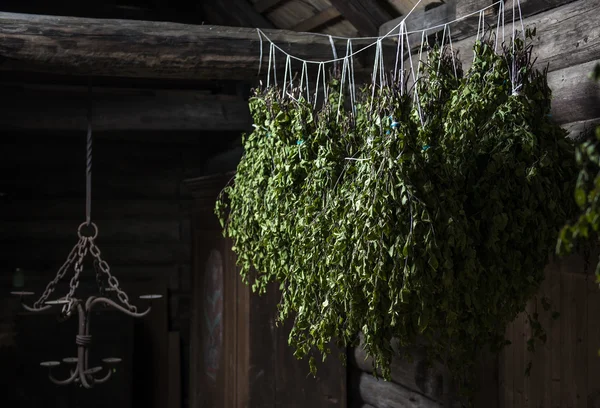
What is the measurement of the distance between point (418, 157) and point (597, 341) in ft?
2.61

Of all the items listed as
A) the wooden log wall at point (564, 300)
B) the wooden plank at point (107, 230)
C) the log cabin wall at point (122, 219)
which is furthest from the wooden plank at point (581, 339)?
the wooden plank at point (107, 230)

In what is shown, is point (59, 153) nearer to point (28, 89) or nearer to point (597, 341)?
point (28, 89)

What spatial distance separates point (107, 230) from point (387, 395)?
2928 mm

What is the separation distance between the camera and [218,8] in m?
5.12

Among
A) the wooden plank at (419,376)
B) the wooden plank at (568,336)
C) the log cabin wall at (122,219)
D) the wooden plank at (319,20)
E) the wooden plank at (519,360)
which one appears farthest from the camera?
the log cabin wall at (122,219)

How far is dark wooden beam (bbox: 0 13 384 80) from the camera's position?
3.02m

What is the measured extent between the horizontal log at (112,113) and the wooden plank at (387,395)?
1763 mm

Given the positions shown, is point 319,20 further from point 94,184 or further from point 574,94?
point 94,184

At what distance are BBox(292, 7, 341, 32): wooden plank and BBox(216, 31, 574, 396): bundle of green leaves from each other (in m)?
1.77

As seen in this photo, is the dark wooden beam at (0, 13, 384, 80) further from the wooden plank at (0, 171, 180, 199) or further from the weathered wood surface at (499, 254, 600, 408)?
the wooden plank at (0, 171, 180, 199)

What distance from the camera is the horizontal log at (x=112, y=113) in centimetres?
450

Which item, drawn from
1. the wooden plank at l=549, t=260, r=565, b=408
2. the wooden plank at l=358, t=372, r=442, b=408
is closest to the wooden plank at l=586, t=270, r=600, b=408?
the wooden plank at l=549, t=260, r=565, b=408

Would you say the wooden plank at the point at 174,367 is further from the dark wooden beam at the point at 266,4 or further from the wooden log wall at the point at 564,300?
the wooden log wall at the point at 564,300

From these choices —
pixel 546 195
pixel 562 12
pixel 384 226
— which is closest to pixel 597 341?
pixel 546 195
